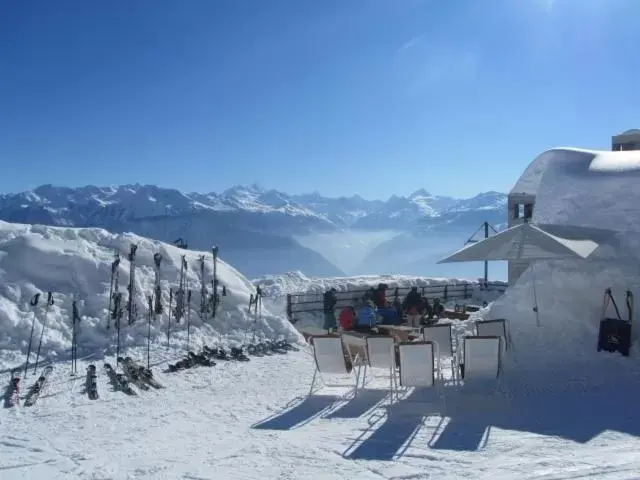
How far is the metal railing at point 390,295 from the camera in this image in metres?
17.8

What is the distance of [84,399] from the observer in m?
7.50

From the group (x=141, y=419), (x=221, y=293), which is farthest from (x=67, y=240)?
(x=141, y=419)

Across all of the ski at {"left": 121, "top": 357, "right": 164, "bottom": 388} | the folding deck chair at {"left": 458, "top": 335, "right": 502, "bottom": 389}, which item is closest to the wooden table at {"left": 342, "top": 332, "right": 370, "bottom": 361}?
the folding deck chair at {"left": 458, "top": 335, "right": 502, "bottom": 389}

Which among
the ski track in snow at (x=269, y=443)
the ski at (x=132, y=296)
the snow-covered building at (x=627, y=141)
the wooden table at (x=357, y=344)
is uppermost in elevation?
the snow-covered building at (x=627, y=141)

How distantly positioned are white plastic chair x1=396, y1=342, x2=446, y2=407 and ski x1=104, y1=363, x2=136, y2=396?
11.9 ft

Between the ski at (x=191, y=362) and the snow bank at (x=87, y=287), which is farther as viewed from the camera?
the snow bank at (x=87, y=287)

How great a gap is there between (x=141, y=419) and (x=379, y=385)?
3.27 metres

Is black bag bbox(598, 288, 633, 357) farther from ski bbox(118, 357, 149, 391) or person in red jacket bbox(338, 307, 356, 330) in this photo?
Answer: ski bbox(118, 357, 149, 391)

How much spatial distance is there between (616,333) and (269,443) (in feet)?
19.6

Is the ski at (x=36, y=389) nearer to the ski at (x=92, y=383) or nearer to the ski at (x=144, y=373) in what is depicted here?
the ski at (x=92, y=383)

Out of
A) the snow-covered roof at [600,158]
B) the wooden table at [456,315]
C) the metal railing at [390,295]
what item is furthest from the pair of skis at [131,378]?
the snow-covered roof at [600,158]

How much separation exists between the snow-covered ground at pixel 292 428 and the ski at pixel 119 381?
112 millimetres

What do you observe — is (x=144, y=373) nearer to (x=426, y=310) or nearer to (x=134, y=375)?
(x=134, y=375)

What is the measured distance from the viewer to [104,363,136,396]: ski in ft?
25.6
